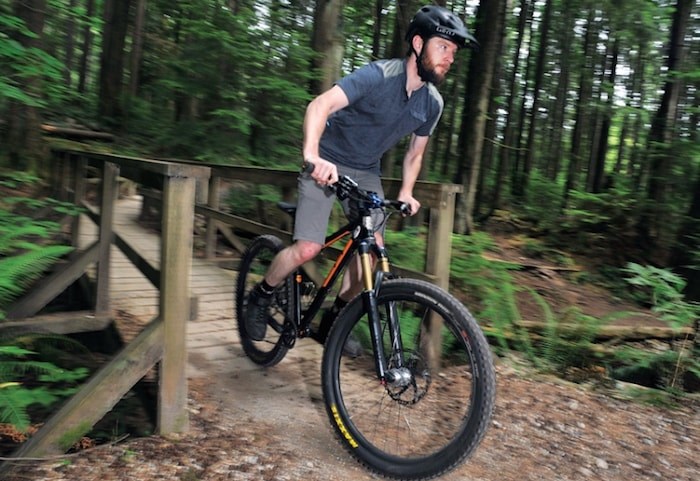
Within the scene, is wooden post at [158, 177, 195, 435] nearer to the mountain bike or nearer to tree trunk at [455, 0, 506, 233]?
the mountain bike

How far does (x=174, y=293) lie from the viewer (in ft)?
8.34

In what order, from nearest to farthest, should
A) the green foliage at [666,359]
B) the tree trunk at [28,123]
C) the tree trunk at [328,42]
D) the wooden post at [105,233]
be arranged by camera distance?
the wooden post at [105,233] → the green foliage at [666,359] → the tree trunk at [28,123] → the tree trunk at [328,42]

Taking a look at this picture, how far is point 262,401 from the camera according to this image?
312 centimetres

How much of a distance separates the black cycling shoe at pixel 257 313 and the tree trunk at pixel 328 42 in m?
4.59

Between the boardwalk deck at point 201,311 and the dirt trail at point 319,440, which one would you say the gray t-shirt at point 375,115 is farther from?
the dirt trail at point 319,440

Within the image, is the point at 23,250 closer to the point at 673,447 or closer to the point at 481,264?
the point at 481,264

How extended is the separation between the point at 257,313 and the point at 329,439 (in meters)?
1.09

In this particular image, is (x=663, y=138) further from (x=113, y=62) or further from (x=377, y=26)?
(x=113, y=62)

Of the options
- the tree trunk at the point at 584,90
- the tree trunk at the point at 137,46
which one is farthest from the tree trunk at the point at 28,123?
the tree trunk at the point at 584,90

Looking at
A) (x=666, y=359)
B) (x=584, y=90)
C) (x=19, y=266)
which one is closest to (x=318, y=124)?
(x=19, y=266)

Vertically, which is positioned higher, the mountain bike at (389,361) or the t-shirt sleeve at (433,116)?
the t-shirt sleeve at (433,116)

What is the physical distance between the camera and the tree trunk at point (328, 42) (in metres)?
7.36

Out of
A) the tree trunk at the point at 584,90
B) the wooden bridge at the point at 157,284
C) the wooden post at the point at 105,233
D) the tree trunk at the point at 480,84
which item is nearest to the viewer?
the wooden bridge at the point at 157,284

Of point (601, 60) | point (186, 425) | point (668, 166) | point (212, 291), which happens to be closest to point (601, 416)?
point (186, 425)
